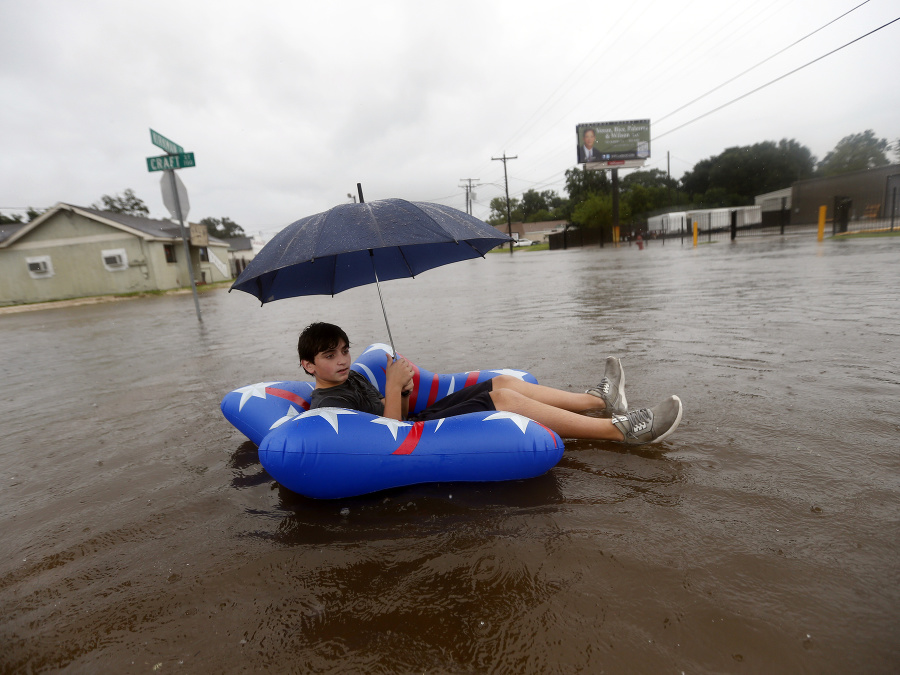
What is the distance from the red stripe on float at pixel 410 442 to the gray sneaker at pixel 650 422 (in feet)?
4.03

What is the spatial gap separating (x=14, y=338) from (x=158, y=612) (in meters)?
12.2

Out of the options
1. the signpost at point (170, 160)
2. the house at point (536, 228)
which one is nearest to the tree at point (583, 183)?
the house at point (536, 228)

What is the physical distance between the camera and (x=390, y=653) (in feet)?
5.32

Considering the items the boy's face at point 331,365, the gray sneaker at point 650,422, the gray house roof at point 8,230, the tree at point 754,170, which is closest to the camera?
the gray sneaker at point 650,422

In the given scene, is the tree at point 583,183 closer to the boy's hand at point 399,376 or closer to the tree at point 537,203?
the tree at point 537,203

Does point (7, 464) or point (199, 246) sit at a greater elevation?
point (199, 246)

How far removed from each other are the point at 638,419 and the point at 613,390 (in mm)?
508

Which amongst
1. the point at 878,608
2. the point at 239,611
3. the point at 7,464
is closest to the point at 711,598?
the point at 878,608

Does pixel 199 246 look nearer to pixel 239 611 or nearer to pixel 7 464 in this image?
pixel 7 464

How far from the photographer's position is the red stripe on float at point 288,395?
132 inches

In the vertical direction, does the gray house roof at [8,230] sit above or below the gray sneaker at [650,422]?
above

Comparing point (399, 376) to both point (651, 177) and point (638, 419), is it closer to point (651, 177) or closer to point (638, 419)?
point (638, 419)

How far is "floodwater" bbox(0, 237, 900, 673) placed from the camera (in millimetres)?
1604

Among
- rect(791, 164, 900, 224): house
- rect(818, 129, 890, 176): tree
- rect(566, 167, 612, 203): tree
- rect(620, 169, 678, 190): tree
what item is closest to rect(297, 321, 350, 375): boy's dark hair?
rect(791, 164, 900, 224): house
